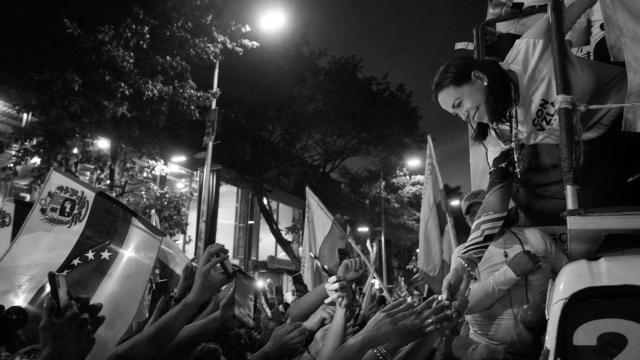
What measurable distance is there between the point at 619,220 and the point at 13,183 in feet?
41.1

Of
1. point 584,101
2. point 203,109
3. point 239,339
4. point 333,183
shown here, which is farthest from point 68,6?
point 333,183

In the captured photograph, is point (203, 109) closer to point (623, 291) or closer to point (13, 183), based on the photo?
point (13, 183)

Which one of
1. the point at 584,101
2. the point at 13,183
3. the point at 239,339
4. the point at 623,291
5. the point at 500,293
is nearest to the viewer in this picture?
the point at 623,291

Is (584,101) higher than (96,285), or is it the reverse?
(584,101)

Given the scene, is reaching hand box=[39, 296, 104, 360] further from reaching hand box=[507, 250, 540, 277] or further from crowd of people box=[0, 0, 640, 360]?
reaching hand box=[507, 250, 540, 277]

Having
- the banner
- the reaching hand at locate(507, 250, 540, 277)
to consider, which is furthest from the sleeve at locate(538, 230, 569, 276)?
the banner

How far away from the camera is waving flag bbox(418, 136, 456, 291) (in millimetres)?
5148

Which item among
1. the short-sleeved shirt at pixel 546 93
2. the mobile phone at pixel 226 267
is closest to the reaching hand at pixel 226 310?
the mobile phone at pixel 226 267

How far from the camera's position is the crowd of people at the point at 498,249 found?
266cm

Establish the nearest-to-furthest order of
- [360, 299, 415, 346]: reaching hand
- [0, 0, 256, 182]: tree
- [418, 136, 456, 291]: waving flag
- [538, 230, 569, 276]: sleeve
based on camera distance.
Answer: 1. [360, 299, 415, 346]: reaching hand
2. [538, 230, 569, 276]: sleeve
3. [418, 136, 456, 291]: waving flag
4. [0, 0, 256, 182]: tree

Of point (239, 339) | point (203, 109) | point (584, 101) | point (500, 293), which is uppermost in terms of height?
point (203, 109)

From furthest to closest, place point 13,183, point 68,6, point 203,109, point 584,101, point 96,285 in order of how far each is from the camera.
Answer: point 203,109 → point 13,183 → point 68,6 → point 96,285 → point 584,101

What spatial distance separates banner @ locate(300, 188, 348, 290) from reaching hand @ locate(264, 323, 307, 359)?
4416 millimetres

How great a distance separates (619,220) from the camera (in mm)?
1904
